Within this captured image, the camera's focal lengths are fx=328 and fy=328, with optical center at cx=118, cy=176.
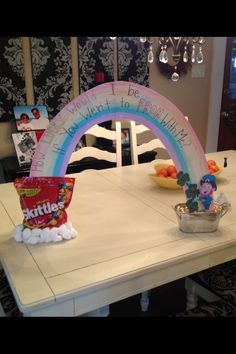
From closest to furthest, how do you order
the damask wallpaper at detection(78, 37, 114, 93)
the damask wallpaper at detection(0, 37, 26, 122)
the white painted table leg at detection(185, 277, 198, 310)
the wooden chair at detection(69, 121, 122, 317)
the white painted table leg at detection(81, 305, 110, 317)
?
the white painted table leg at detection(81, 305, 110, 317) → the white painted table leg at detection(185, 277, 198, 310) → the wooden chair at detection(69, 121, 122, 317) → the damask wallpaper at detection(0, 37, 26, 122) → the damask wallpaper at detection(78, 37, 114, 93)

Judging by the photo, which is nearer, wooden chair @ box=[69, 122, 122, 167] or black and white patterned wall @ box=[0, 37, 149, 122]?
wooden chair @ box=[69, 122, 122, 167]

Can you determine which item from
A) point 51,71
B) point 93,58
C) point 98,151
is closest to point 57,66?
point 51,71

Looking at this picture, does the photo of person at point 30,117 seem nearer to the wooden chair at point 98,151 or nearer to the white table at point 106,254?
the wooden chair at point 98,151

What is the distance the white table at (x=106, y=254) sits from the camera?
83 centimetres

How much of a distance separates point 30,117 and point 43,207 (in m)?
1.69

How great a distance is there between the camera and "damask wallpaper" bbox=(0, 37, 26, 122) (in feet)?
7.97

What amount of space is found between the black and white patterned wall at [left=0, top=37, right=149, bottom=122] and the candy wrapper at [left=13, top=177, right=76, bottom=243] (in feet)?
5.59

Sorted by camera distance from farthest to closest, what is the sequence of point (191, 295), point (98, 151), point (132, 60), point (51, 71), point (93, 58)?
point (132, 60), point (93, 58), point (51, 71), point (98, 151), point (191, 295)

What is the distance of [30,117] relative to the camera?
2555 mm

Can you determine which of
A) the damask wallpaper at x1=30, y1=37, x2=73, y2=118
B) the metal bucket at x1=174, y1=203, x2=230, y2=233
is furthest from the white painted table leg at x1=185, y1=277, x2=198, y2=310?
the damask wallpaper at x1=30, y1=37, x2=73, y2=118

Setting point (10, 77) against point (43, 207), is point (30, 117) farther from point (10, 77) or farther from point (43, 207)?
point (43, 207)

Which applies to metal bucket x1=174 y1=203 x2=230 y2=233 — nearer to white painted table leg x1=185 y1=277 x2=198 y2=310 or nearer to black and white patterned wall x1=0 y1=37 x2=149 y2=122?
white painted table leg x1=185 y1=277 x2=198 y2=310
